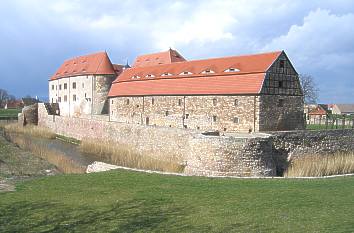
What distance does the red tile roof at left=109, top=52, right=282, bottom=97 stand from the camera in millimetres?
29359

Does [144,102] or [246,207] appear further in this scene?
[144,102]

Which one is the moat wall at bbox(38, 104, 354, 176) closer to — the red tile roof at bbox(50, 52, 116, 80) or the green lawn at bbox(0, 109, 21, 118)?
the red tile roof at bbox(50, 52, 116, 80)

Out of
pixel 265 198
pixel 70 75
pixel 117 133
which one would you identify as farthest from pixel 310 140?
pixel 70 75

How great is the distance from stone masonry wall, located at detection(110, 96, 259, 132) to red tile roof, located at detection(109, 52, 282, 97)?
0.58 meters

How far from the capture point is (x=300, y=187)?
12.9 meters

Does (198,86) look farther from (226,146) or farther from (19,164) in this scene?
(19,164)

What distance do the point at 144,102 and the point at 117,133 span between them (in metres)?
5.86

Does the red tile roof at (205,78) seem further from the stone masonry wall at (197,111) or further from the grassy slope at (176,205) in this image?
the grassy slope at (176,205)

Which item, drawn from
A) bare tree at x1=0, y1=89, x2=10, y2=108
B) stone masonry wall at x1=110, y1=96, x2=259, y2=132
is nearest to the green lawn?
stone masonry wall at x1=110, y1=96, x2=259, y2=132

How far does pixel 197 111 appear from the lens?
105ft

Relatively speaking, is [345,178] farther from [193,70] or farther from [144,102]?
[144,102]

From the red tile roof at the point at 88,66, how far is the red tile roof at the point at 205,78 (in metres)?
9.65

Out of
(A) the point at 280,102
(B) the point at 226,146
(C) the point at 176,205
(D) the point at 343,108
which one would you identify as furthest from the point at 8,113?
(D) the point at 343,108

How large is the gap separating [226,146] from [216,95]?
12.2 m
